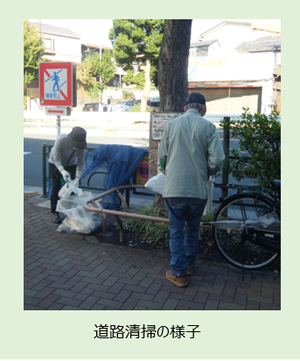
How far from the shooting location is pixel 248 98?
32.1 m

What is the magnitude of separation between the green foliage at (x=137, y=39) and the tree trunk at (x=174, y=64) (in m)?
25.6

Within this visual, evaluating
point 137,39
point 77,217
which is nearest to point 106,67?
point 137,39

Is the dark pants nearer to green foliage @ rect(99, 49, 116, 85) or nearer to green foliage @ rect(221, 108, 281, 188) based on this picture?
green foliage @ rect(221, 108, 281, 188)

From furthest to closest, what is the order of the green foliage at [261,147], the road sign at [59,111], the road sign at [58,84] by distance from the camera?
the road sign at [59,111]
the road sign at [58,84]
the green foliage at [261,147]

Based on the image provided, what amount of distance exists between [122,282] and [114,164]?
2.36m

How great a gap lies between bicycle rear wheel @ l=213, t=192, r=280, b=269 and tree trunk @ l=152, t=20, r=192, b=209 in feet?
5.57

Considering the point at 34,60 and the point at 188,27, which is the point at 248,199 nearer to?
the point at 188,27

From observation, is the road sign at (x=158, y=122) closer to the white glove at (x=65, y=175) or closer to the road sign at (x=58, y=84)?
the white glove at (x=65, y=175)

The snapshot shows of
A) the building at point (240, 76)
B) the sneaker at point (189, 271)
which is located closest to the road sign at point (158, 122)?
the sneaker at point (189, 271)

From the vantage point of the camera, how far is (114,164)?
18.7 feet

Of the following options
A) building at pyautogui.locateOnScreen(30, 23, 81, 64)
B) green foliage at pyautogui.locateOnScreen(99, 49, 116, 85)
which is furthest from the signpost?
building at pyautogui.locateOnScreen(30, 23, 81, 64)

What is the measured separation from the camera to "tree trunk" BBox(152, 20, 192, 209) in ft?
16.5

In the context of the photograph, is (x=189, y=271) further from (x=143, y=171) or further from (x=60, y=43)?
(x=60, y=43)

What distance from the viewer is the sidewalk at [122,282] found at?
3.35m
